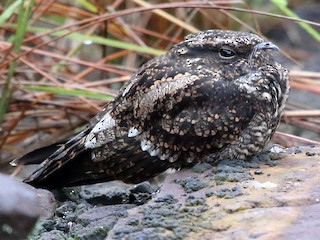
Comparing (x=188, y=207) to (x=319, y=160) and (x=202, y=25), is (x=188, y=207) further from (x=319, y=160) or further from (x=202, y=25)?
(x=202, y=25)

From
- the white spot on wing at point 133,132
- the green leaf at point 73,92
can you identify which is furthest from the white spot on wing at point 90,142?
the green leaf at point 73,92

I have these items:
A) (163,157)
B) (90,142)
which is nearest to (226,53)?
(163,157)

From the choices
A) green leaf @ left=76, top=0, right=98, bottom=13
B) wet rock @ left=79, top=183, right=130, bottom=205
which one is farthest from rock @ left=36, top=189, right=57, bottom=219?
green leaf @ left=76, top=0, right=98, bottom=13

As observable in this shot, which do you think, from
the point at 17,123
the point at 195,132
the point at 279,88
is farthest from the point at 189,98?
the point at 17,123

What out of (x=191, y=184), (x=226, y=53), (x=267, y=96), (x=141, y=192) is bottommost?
(x=141, y=192)

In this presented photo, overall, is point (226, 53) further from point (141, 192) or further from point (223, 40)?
point (141, 192)

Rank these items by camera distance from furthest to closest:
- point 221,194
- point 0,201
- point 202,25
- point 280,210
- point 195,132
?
point 202,25 < point 195,132 < point 221,194 < point 280,210 < point 0,201
